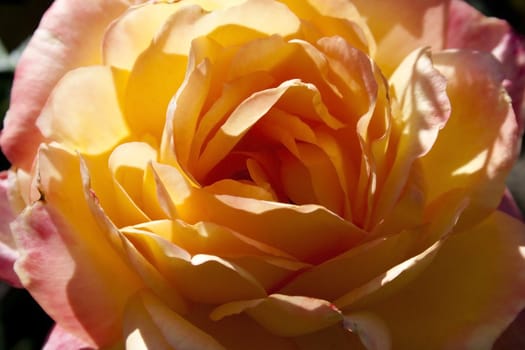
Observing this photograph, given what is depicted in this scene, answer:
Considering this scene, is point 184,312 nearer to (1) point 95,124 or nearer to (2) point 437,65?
(1) point 95,124

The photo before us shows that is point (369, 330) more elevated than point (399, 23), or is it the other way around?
point (399, 23)

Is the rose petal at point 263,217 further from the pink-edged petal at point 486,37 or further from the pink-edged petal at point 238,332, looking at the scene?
the pink-edged petal at point 486,37

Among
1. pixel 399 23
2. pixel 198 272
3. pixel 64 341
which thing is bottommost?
pixel 64 341

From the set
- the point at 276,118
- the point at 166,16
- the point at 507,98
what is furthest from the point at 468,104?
the point at 166,16

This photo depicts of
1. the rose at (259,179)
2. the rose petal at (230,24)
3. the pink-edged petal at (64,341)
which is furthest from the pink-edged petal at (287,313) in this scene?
the rose petal at (230,24)

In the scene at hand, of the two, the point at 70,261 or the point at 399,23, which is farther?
the point at 399,23

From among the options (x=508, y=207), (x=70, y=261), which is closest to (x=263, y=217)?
(x=70, y=261)

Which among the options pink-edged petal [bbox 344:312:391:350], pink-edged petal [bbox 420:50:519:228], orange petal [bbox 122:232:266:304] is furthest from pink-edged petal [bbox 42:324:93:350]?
pink-edged petal [bbox 420:50:519:228]

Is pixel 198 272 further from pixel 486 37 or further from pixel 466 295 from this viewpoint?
pixel 486 37
